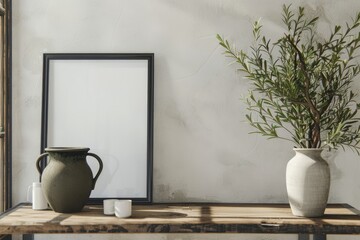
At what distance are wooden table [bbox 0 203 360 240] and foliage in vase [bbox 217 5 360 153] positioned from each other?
0.29 meters

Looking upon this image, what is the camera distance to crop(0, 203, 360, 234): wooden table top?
1.67 meters

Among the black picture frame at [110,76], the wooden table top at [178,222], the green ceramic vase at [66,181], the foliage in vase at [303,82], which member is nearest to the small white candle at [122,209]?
the wooden table top at [178,222]

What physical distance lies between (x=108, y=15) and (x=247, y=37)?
620mm

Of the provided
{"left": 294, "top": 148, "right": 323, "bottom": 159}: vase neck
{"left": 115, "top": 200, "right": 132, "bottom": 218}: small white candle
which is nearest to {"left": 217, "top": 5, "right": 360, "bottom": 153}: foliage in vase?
{"left": 294, "top": 148, "right": 323, "bottom": 159}: vase neck

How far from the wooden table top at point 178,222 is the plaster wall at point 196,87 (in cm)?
26

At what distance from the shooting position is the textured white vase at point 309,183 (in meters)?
1.79

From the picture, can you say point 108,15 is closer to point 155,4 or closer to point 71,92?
point 155,4

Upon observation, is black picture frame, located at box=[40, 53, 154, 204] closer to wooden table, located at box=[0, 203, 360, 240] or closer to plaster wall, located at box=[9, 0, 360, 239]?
plaster wall, located at box=[9, 0, 360, 239]

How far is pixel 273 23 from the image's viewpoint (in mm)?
2143

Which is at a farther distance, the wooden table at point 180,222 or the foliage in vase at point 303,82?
the foliage in vase at point 303,82

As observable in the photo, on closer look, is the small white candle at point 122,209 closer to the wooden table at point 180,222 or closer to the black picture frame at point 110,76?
the wooden table at point 180,222

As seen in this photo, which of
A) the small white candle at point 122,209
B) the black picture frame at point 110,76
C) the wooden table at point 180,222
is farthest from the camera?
the black picture frame at point 110,76

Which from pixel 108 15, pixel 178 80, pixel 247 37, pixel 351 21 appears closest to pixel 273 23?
pixel 247 37

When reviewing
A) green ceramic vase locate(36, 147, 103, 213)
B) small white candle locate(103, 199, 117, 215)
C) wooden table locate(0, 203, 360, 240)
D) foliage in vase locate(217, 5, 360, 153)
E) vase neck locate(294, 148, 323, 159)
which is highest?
foliage in vase locate(217, 5, 360, 153)
